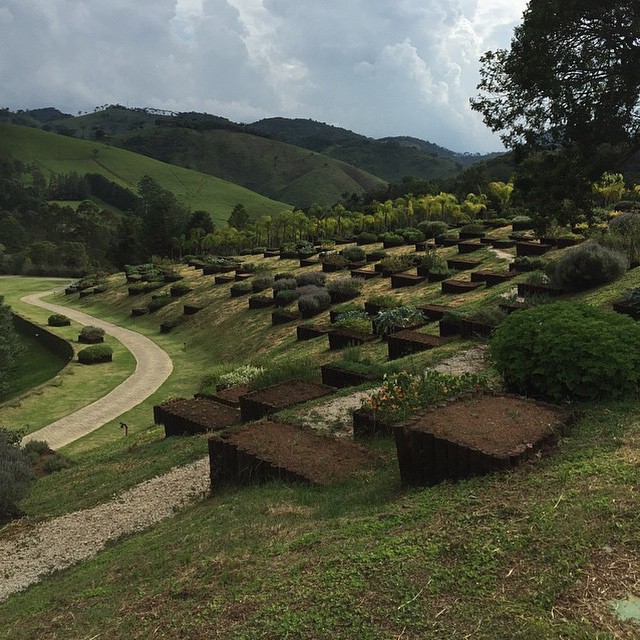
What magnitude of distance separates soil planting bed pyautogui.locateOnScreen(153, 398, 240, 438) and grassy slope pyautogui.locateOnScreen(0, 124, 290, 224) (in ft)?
361

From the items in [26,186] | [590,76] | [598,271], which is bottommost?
[598,271]

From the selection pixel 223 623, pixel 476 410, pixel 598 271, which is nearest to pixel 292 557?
pixel 223 623

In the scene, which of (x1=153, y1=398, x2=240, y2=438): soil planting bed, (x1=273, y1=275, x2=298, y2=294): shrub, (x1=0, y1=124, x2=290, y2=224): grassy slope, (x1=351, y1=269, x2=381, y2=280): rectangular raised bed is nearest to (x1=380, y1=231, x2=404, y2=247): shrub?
(x1=351, y1=269, x2=381, y2=280): rectangular raised bed

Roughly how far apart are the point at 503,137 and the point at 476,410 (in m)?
11.1

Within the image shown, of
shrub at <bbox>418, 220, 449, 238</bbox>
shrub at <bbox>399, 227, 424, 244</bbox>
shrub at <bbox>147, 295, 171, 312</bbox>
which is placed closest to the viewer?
shrub at <bbox>399, 227, 424, 244</bbox>

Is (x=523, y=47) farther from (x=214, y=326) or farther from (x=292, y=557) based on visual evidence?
(x=214, y=326)

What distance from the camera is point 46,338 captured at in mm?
34156

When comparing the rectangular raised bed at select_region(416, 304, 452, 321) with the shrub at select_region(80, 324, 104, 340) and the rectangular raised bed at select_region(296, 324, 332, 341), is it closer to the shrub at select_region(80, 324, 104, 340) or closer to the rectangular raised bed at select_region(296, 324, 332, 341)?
the rectangular raised bed at select_region(296, 324, 332, 341)

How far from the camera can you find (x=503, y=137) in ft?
50.5

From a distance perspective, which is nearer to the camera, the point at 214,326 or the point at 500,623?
the point at 500,623

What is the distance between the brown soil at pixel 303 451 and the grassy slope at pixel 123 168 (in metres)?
115

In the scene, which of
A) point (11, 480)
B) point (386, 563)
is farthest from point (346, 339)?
point (386, 563)

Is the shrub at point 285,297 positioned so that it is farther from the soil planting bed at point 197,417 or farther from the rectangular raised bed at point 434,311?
the soil planting bed at point 197,417

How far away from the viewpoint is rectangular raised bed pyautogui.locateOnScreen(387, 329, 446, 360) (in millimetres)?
13906
